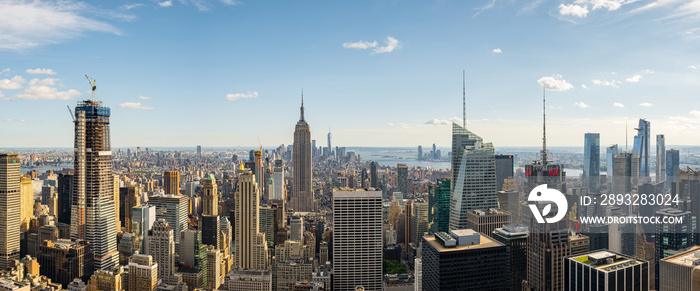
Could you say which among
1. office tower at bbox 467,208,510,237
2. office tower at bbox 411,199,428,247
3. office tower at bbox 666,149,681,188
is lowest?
office tower at bbox 411,199,428,247

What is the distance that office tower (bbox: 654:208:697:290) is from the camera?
1294cm

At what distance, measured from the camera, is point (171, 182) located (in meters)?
27.2

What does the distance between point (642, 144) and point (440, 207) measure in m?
8.88

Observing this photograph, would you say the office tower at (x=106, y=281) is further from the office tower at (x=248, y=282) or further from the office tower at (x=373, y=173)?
the office tower at (x=373, y=173)

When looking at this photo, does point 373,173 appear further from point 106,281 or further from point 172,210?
point 106,281

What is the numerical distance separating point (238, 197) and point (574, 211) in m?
13.7

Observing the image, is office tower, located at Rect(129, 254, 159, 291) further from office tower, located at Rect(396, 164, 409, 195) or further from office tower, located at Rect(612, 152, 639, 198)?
office tower, located at Rect(396, 164, 409, 195)

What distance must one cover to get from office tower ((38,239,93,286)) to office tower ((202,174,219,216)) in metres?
6.41

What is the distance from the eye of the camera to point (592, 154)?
20.2m

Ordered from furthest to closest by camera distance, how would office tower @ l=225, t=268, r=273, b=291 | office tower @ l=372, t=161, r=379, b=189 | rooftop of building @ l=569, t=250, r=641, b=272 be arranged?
office tower @ l=372, t=161, r=379, b=189, office tower @ l=225, t=268, r=273, b=291, rooftop of building @ l=569, t=250, r=641, b=272

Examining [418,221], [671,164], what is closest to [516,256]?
[671,164]

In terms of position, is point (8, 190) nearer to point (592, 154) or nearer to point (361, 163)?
point (361, 163)

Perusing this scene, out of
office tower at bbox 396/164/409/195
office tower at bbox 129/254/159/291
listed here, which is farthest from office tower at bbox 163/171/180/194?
office tower at bbox 396/164/409/195

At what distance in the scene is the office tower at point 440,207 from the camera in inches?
823
